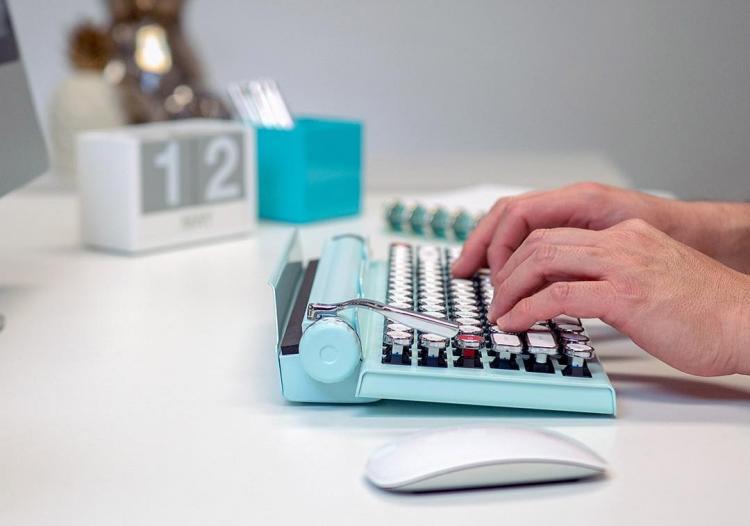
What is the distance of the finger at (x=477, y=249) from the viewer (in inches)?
36.6

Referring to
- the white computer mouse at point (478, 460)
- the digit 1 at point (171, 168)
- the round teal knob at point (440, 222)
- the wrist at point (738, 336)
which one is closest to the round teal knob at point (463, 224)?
the round teal knob at point (440, 222)

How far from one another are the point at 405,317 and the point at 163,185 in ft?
1.89

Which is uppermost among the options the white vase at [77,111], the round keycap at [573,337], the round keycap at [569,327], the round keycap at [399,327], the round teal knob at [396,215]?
the round keycap at [399,327]

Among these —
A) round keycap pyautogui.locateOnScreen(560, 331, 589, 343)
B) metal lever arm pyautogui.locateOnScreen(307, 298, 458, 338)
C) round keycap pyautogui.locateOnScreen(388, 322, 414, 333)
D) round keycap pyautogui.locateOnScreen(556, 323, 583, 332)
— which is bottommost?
round keycap pyautogui.locateOnScreen(556, 323, 583, 332)

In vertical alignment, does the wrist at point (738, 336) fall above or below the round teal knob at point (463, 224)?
above

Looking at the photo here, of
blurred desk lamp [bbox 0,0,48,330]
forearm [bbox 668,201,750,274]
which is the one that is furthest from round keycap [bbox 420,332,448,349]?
blurred desk lamp [bbox 0,0,48,330]

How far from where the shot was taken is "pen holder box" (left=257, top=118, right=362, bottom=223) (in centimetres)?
135

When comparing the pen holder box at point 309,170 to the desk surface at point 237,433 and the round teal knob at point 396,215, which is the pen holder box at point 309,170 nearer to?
the round teal knob at point 396,215

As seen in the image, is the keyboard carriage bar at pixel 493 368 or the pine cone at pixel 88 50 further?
the pine cone at pixel 88 50

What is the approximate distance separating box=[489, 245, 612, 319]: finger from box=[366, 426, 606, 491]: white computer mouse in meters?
0.19

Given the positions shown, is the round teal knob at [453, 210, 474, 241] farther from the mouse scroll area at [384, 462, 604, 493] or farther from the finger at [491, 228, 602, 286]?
the mouse scroll area at [384, 462, 604, 493]

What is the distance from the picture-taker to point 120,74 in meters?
2.32

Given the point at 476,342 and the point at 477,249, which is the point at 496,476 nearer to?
the point at 476,342

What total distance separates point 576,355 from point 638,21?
1094mm
